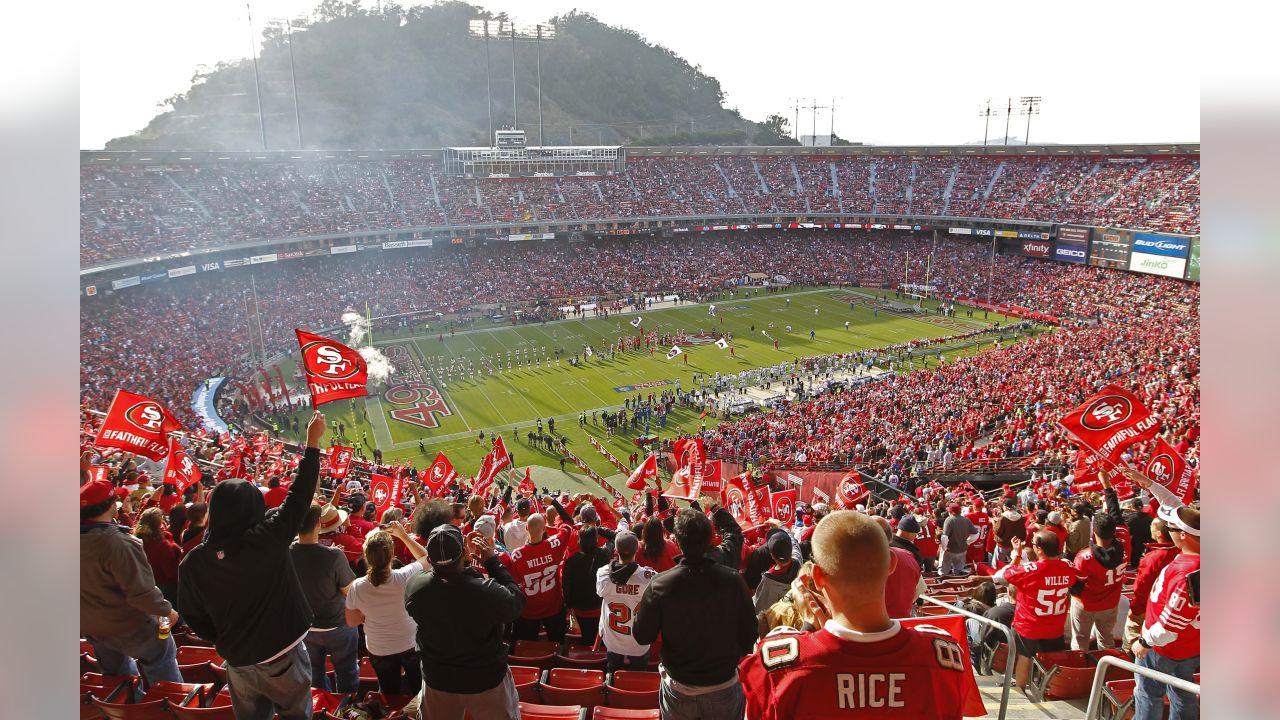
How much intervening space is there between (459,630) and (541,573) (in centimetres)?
266

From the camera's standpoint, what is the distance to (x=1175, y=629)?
16.6ft

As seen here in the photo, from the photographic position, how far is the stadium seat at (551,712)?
200 inches

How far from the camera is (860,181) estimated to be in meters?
71.9

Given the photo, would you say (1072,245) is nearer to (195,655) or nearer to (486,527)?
(486,527)

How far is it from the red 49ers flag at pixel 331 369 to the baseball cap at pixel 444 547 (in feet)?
13.3

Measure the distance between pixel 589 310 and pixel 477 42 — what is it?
9490 centimetres

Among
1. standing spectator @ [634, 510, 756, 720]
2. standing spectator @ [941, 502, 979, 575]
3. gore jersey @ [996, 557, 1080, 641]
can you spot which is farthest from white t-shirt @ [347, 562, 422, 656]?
standing spectator @ [941, 502, 979, 575]

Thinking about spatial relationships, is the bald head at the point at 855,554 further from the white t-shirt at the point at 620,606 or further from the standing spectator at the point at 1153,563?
the standing spectator at the point at 1153,563

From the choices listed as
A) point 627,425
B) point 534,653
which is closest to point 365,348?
point 627,425

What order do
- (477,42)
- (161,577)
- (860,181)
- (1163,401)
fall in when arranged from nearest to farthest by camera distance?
(161,577)
(1163,401)
(860,181)
(477,42)

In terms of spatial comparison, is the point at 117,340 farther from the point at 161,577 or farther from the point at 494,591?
the point at 494,591

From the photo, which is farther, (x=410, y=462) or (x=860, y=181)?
(x=860, y=181)

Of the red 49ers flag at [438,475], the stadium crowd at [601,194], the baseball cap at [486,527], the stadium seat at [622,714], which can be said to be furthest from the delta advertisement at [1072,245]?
the stadium seat at [622,714]
